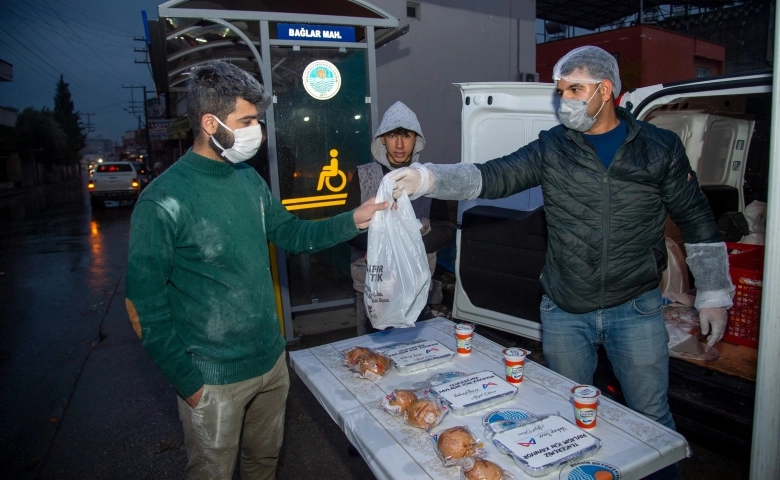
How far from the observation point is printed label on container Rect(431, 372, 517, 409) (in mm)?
1984

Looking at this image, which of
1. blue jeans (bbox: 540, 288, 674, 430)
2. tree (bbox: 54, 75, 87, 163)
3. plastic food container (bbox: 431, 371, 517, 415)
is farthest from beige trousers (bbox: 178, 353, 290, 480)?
tree (bbox: 54, 75, 87, 163)

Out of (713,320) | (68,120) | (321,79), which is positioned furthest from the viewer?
(68,120)

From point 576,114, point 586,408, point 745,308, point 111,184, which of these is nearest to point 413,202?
point 576,114

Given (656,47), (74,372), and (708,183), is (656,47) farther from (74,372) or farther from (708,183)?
(74,372)

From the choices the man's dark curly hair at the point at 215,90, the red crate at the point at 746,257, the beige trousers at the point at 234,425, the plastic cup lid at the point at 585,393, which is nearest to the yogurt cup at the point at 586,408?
the plastic cup lid at the point at 585,393

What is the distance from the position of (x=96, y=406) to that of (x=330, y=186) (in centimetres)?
299

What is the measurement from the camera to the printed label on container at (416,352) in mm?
2406

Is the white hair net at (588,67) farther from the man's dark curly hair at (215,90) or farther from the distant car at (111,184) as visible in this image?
the distant car at (111,184)

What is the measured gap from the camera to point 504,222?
3879mm

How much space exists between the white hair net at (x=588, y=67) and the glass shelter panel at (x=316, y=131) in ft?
10.3

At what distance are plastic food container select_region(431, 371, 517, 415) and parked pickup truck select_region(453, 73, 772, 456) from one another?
61.6 inches

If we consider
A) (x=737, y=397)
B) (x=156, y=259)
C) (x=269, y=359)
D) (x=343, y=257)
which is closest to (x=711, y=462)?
(x=737, y=397)

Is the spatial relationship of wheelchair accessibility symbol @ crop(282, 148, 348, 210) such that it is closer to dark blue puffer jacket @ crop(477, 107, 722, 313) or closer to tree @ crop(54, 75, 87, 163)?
dark blue puffer jacket @ crop(477, 107, 722, 313)

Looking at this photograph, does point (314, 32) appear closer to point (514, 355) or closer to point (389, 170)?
point (389, 170)
